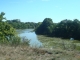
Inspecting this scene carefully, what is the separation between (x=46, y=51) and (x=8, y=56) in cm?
194

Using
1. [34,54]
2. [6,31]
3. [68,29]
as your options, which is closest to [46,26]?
[68,29]

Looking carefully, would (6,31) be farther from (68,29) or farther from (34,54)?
(68,29)

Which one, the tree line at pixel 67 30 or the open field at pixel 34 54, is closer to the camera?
the open field at pixel 34 54

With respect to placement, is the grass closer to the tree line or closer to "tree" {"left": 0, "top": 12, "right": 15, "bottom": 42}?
"tree" {"left": 0, "top": 12, "right": 15, "bottom": 42}

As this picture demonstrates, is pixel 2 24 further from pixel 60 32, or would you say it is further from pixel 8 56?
pixel 60 32

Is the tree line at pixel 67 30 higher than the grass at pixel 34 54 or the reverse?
the reverse

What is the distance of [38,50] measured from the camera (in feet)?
29.3

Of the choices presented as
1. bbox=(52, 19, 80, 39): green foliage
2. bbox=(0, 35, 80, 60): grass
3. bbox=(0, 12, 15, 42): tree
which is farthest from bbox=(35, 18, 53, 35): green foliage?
bbox=(0, 35, 80, 60): grass

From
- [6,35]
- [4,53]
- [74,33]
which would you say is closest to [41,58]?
[4,53]

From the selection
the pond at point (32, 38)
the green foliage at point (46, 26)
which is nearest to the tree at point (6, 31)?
the pond at point (32, 38)

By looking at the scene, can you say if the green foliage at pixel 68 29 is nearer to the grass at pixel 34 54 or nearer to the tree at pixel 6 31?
the tree at pixel 6 31

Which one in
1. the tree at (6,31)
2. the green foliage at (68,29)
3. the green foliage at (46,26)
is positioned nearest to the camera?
the tree at (6,31)

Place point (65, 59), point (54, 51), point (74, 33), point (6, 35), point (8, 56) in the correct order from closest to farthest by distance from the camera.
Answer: point (65, 59), point (8, 56), point (54, 51), point (6, 35), point (74, 33)

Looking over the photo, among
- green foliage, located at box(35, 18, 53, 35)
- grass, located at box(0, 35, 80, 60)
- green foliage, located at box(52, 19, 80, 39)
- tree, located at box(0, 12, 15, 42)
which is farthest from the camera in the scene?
green foliage, located at box(35, 18, 53, 35)
